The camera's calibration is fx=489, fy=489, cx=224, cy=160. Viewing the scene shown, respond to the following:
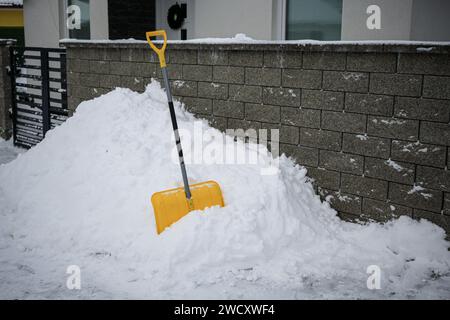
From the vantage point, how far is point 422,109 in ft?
13.4

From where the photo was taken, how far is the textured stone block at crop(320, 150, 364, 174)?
4535 millimetres

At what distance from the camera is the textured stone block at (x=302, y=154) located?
4828 mm

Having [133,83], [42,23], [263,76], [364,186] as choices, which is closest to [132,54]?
[133,83]

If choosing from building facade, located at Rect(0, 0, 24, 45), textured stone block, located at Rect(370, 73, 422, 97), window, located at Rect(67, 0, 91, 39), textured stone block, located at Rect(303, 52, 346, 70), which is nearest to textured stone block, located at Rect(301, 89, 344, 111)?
textured stone block, located at Rect(303, 52, 346, 70)

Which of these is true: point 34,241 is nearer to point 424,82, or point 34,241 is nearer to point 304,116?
point 304,116

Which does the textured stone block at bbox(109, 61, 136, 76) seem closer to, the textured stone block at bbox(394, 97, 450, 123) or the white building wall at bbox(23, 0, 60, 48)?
the textured stone block at bbox(394, 97, 450, 123)

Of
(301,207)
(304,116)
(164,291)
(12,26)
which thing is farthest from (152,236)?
(12,26)

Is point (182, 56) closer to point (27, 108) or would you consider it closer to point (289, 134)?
point (289, 134)

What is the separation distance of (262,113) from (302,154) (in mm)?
618

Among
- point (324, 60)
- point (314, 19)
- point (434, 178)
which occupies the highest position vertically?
point (314, 19)

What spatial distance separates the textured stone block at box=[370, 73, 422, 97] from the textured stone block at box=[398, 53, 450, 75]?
0.19 ft

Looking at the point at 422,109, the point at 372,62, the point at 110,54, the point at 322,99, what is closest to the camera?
the point at 422,109

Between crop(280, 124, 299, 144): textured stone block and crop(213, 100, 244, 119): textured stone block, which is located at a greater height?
crop(213, 100, 244, 119): textured stone block

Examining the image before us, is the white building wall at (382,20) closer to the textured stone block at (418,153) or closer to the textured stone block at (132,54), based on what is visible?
the textured stone block at (418,153)
